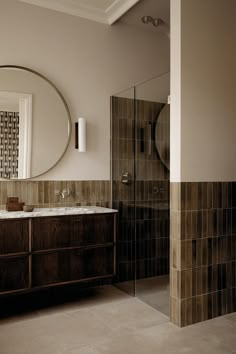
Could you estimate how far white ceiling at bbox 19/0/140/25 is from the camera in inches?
122

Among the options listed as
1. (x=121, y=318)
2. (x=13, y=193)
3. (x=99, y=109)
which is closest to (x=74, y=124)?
(x=99, y=109)

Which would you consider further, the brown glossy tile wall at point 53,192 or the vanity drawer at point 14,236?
the brown glossy tile wall at point 53,192

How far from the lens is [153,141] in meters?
3.06

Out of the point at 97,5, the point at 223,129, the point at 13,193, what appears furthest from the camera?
the point at 97,5

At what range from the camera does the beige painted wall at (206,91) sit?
2.46 m

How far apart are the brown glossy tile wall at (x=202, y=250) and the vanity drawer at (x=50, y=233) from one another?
0.86 meters

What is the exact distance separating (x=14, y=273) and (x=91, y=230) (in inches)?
27.6

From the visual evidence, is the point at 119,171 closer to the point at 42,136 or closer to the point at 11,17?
the point at 42,136

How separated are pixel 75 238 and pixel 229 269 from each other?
130 cm

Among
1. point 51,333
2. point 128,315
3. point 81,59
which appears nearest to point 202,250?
point 128,315

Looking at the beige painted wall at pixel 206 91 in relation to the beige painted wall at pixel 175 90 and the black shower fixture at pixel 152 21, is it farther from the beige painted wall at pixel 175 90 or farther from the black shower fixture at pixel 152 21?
the black shower fixture at pixel 152 21

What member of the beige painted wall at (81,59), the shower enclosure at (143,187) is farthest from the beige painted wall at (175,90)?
the beige painted wall at (81,59)

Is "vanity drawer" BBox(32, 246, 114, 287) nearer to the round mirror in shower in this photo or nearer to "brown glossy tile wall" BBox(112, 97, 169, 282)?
"brown glossy tile wall" BBox(112, 97, 169, 282)

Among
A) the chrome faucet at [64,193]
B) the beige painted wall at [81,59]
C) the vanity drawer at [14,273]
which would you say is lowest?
the vanity drawer at [14,273]
